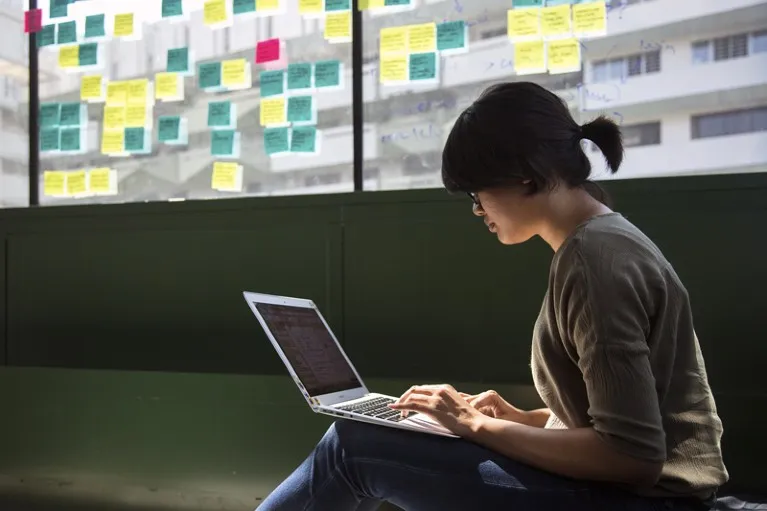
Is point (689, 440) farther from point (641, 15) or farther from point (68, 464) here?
point (68, 464)

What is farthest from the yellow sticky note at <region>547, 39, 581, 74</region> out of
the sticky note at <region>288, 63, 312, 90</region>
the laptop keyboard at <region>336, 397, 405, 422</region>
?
the laptop keyboard at <region>336, 397, 405, 422</region>

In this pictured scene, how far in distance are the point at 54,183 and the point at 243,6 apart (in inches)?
41.2

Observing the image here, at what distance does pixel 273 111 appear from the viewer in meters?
2.60

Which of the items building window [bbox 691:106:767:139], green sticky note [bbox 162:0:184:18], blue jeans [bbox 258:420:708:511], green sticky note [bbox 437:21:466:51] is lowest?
blue jeans [bbox 258:420:708:511]

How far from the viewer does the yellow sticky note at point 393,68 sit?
244cm

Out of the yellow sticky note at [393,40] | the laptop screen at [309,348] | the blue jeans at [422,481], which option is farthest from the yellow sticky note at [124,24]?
the blue jeans at [422,481]

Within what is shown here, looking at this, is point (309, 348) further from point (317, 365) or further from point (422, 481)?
point (422, 481)

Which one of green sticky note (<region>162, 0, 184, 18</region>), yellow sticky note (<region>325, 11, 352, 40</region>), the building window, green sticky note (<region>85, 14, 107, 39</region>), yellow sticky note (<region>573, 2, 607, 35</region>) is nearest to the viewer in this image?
the building window

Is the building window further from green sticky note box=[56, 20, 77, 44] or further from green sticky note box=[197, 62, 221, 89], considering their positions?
green sticky note box=[56, 20, 77, 44]

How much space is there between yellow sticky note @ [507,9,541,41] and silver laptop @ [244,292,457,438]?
1.18m

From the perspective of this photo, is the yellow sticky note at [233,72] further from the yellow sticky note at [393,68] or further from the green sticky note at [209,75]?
the yellow sticky note at [393,68]

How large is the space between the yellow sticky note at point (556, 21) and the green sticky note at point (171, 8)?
1.37 metres

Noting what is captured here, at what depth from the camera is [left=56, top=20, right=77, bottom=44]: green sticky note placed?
2.89 metres

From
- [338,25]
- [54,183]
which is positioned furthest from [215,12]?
[54,183]
